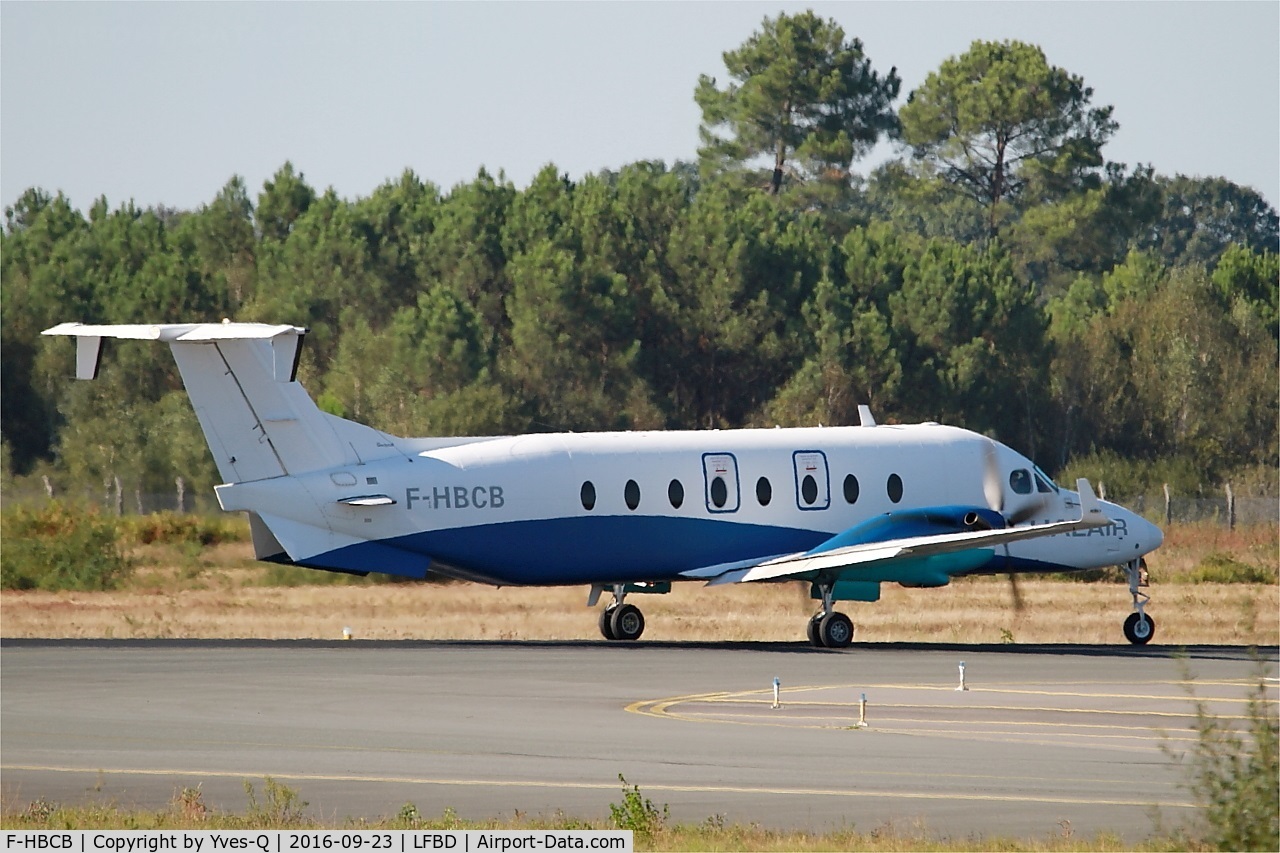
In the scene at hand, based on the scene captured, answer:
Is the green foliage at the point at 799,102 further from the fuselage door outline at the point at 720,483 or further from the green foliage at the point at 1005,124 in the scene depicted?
the fuselage door outline at the point at 720,483

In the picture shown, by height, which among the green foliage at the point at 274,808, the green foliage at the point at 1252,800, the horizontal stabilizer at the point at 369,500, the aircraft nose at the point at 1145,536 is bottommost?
the green foliage at the point at 274,808

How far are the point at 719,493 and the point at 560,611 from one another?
32.4ft

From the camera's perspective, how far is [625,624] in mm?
32656

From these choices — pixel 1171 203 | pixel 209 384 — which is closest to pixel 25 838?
pixel 209 384

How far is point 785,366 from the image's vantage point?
74.1 metres

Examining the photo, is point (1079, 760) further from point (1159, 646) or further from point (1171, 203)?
point (1171, 203)

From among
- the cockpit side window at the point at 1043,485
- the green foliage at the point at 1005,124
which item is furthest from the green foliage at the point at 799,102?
the cockpit side window at the point at 1043,485

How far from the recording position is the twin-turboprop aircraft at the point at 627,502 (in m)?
28.9

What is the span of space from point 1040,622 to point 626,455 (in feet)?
35.0

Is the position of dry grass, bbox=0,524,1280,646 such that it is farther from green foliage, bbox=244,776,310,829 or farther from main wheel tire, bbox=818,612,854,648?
green foliage, bbox=244,776,310,829

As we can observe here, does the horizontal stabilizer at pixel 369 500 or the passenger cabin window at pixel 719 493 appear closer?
the horizontal stabilizer at pixel 369 500

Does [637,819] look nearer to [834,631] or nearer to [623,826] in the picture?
[623,826]

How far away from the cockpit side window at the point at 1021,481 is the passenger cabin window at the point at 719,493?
5.15 metres

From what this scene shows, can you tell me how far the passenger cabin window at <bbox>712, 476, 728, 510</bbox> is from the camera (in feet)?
103
